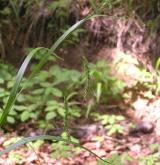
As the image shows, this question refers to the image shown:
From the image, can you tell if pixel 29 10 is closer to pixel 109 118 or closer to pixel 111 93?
pixel 111 93

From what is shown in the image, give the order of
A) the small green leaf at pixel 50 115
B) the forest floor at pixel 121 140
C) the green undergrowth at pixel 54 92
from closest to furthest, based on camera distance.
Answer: the forest floor at pixel 121 140, the small green leaf at pixel 50 115, the green undergrowth at pixel 54 92

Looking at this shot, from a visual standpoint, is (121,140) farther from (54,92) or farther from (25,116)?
(25,116)

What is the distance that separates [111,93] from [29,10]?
1.12m

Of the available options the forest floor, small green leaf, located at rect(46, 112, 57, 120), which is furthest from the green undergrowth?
the forest floor

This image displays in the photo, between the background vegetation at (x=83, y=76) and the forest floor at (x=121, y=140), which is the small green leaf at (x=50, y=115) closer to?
the background vegetation at (x=83, y=76)

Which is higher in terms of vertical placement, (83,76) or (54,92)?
(83,76)

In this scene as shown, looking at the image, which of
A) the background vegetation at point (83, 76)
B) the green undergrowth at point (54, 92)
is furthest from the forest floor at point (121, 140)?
the green undergrowth at point (54, 92)

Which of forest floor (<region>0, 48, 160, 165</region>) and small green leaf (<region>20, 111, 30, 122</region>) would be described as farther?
small green leaf (<region>20, 111, 30, 122</region>)

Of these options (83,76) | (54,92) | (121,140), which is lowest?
(121,140)

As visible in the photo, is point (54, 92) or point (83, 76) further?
point (54, 92)

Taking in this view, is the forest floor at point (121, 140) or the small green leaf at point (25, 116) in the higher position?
the small green leaf at point (25, 116)

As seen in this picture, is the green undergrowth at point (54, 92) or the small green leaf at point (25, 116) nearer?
the small green leaf at point (25, 116)

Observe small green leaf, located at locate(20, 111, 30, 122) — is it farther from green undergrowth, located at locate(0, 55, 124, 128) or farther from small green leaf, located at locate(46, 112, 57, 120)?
small green leaf, located at locate(46, 112, 57, 120)

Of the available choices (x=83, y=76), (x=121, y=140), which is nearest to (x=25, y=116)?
(x=83, y=76)
